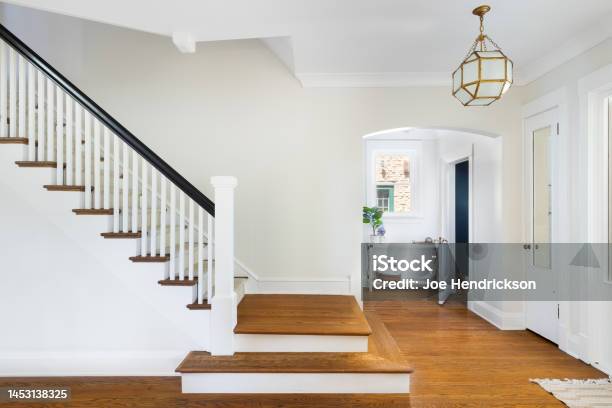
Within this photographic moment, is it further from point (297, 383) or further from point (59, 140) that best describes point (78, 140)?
point (297, 383)

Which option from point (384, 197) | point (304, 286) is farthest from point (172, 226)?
point (384, 197)

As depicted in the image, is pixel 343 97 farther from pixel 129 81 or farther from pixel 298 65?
pixel 129 81

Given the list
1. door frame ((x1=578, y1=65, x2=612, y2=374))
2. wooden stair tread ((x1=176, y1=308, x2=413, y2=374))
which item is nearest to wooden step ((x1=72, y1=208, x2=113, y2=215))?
wooden stair tread ((x1=176, y1=308, x2=413, y2=374))

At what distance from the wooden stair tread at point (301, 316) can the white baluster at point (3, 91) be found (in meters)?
2.28

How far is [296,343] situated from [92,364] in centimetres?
156

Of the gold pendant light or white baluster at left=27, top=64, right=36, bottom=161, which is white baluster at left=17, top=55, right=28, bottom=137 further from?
the gold pendant light

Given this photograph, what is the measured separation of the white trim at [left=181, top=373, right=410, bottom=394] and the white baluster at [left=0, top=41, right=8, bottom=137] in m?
2.28

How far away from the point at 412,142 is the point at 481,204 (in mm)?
1891

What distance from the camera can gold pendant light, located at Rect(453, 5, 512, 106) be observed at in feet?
7.08

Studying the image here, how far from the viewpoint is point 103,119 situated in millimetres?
2391

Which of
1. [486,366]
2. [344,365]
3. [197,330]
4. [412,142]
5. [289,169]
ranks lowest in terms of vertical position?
[486,366]

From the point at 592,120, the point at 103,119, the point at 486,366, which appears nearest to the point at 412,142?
the point at 592,120

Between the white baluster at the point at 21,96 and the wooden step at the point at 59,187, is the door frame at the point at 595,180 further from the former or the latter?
the white baluster at the point at 21,96

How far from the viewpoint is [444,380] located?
95.6 inches
